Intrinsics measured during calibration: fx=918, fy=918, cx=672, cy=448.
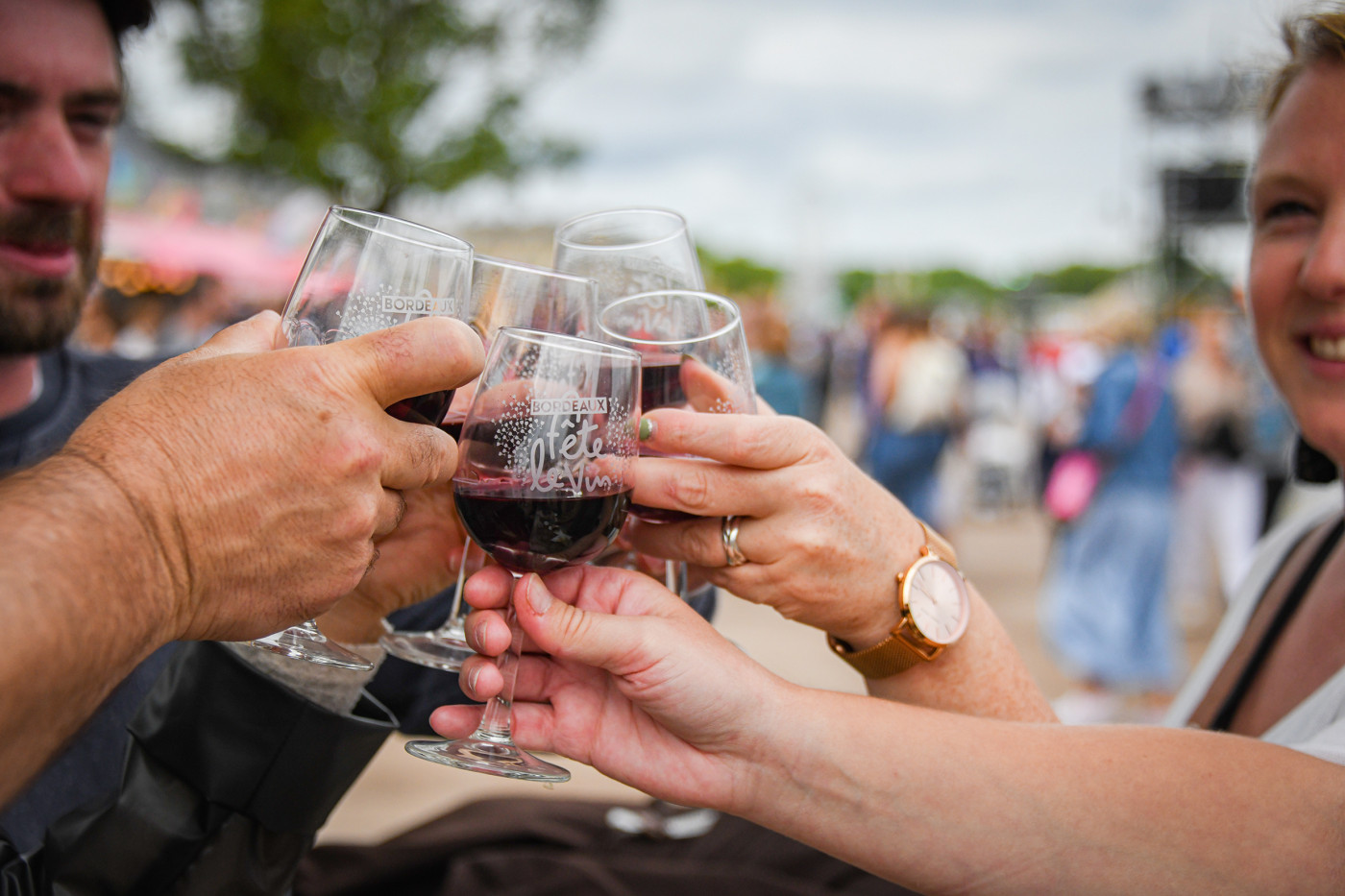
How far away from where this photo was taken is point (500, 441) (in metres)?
1.29

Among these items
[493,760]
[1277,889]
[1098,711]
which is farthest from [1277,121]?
[1098,711]

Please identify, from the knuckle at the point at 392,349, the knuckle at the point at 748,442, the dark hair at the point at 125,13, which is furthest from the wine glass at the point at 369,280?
the dark hair at the point at 125,13

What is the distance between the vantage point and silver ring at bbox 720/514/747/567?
147cm

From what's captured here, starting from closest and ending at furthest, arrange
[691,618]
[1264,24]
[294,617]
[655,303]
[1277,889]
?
[294,617] → [1277,889] → [691,618] → [655,303] → [1264,24]

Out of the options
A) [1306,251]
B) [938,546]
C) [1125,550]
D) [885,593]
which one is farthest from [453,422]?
[1125,550]

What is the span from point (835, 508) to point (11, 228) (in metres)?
2.07

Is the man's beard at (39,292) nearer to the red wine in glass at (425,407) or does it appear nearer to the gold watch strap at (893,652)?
the red wine in glass at (425,407)

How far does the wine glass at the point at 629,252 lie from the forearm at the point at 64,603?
0.92 metres

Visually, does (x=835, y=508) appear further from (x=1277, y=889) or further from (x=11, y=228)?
(x=11, y=228)

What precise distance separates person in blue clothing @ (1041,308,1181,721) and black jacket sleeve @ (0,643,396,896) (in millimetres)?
5285

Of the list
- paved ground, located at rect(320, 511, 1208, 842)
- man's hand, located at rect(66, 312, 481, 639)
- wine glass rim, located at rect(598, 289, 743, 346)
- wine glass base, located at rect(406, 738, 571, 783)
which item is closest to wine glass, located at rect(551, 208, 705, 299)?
wine glass rim, located at rect(598, 289, 743, 346)

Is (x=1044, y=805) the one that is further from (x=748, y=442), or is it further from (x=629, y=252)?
(x=629, y=252)

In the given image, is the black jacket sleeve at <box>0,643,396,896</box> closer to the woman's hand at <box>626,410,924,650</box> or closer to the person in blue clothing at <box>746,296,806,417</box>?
the woman's hand at <box>626,410,924,650</box>

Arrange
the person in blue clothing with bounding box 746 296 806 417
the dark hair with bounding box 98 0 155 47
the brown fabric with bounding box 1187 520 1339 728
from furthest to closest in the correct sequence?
1. the person in blue clothing with bounding box 746 296 806 417
2. the dark hair with bounding box 98 0 155 47
3. the brown fabric with bounding box 1187 520 1339 728
